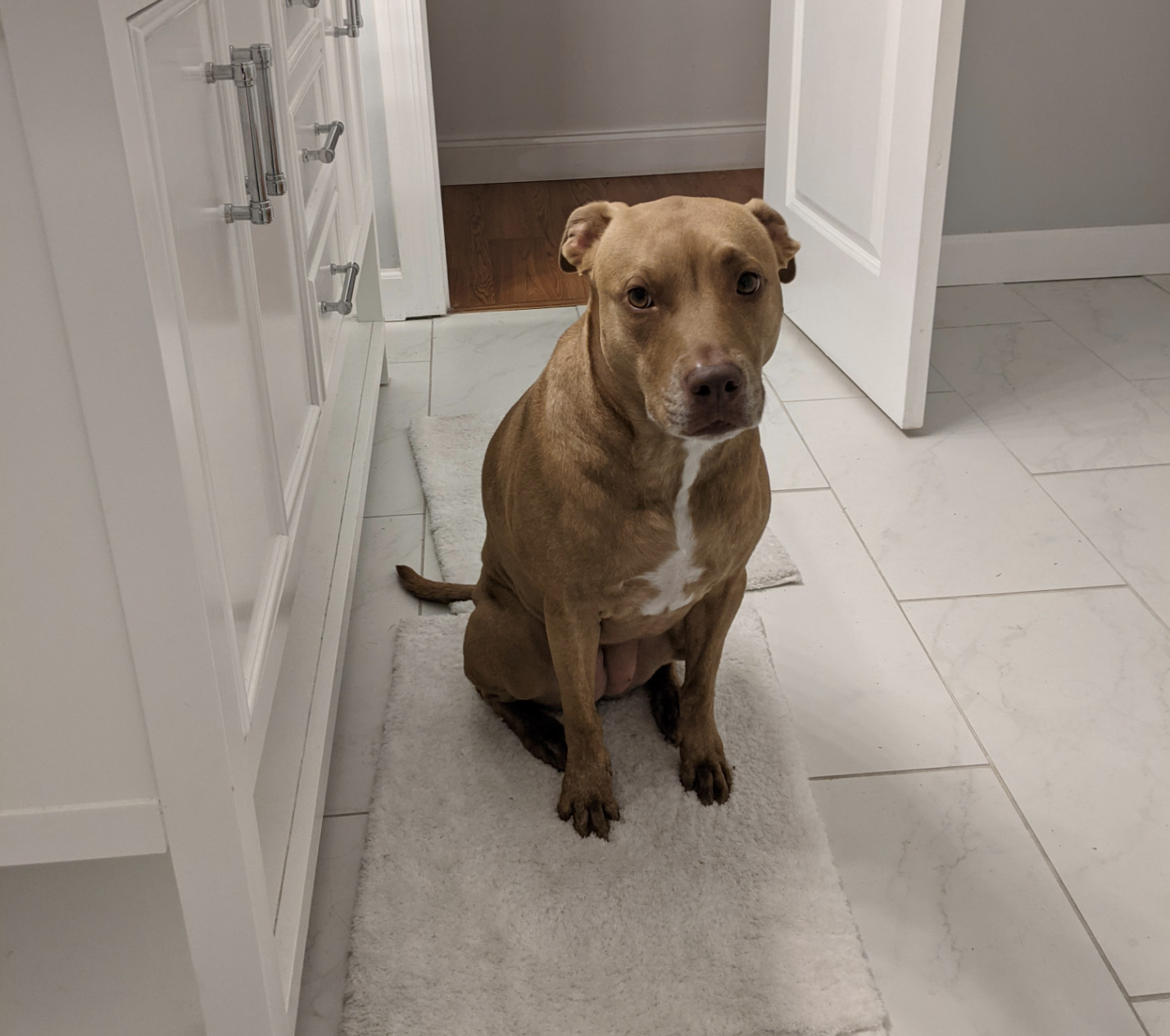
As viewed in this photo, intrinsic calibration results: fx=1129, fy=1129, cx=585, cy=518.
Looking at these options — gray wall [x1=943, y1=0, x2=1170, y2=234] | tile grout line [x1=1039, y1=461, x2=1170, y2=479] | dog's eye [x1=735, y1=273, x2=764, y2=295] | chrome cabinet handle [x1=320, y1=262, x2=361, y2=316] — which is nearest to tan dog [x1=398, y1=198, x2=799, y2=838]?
dog's eye [x1=735, y1=273, x2=764, y2=295]

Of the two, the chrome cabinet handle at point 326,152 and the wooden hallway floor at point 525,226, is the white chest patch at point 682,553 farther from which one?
the wooden hallway floor at point 525,226

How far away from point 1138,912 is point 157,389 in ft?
3.98

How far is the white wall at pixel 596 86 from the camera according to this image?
3963 mm

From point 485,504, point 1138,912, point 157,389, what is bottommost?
point 1138,912

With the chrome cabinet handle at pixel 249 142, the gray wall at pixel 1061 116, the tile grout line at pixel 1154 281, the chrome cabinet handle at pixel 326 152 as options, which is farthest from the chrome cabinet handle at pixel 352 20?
the tile grout line at pixel 1154 281

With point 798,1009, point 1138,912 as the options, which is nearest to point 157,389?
point 798,1009

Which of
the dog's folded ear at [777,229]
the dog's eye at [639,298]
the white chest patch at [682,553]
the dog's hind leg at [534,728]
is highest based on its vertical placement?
the dog's folded ear at [777,229]

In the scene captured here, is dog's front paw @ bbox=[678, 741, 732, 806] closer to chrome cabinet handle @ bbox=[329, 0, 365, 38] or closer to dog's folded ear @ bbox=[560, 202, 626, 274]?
dog's folded ear @ bbox=[560, 202, 626, 274]

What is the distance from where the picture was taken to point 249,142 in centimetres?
112

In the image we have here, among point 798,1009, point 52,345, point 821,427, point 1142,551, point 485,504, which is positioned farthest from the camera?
point 821,427

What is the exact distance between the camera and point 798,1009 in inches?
Result: 46.9

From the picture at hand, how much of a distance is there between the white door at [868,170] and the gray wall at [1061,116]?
504mm

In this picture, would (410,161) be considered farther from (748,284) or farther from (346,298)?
(748,284)

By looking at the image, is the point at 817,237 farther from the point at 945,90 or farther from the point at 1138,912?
the point at 1138,912
